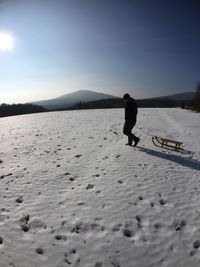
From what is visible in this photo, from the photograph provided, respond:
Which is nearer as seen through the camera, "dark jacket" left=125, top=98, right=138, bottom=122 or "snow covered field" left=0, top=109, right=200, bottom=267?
"snow covered field" left=0, top=109, right=200, bottom=267

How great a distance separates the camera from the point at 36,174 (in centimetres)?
962

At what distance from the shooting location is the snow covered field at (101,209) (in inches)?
210

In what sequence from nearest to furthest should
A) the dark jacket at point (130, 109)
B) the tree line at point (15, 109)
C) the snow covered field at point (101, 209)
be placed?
1. the snow covered field at point (101, 209)
2. the dark jacket at point (130, 109)
3. the tree line at point (15, 109)

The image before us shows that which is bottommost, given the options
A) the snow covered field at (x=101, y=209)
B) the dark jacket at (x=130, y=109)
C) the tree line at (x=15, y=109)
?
the tree line at (x=15, y=109)

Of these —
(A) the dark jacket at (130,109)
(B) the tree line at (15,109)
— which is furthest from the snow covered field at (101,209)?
(B) the tree line at (15,109)

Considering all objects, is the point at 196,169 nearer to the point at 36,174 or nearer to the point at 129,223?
the point at 129,223

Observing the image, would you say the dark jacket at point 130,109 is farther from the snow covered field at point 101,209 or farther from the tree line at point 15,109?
the tree line at point 15,109

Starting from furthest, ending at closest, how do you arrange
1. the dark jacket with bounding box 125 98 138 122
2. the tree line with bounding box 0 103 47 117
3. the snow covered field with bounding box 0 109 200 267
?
the tree line with bounding box 0 103 47 117
the dark jacket with bounding box 125 98 138 122
the snow covered field with bounding box 0 109 200 267

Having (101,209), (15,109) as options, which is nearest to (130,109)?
(101,209)

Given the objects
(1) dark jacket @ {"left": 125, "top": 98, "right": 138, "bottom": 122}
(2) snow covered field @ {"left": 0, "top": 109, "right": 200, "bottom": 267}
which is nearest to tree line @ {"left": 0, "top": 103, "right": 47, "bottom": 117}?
(1) dark jacket @ {"left": 125, "top": 98, "right": 138, "bottom": 122}

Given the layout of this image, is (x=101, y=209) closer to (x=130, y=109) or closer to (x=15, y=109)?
(x=130, y=109)

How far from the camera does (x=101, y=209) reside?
6.92 meters

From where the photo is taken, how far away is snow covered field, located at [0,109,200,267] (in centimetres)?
534

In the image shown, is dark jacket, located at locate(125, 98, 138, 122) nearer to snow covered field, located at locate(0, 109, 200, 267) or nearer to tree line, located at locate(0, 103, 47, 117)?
snow covered field, located at locate(0, 109, 200, 267)
